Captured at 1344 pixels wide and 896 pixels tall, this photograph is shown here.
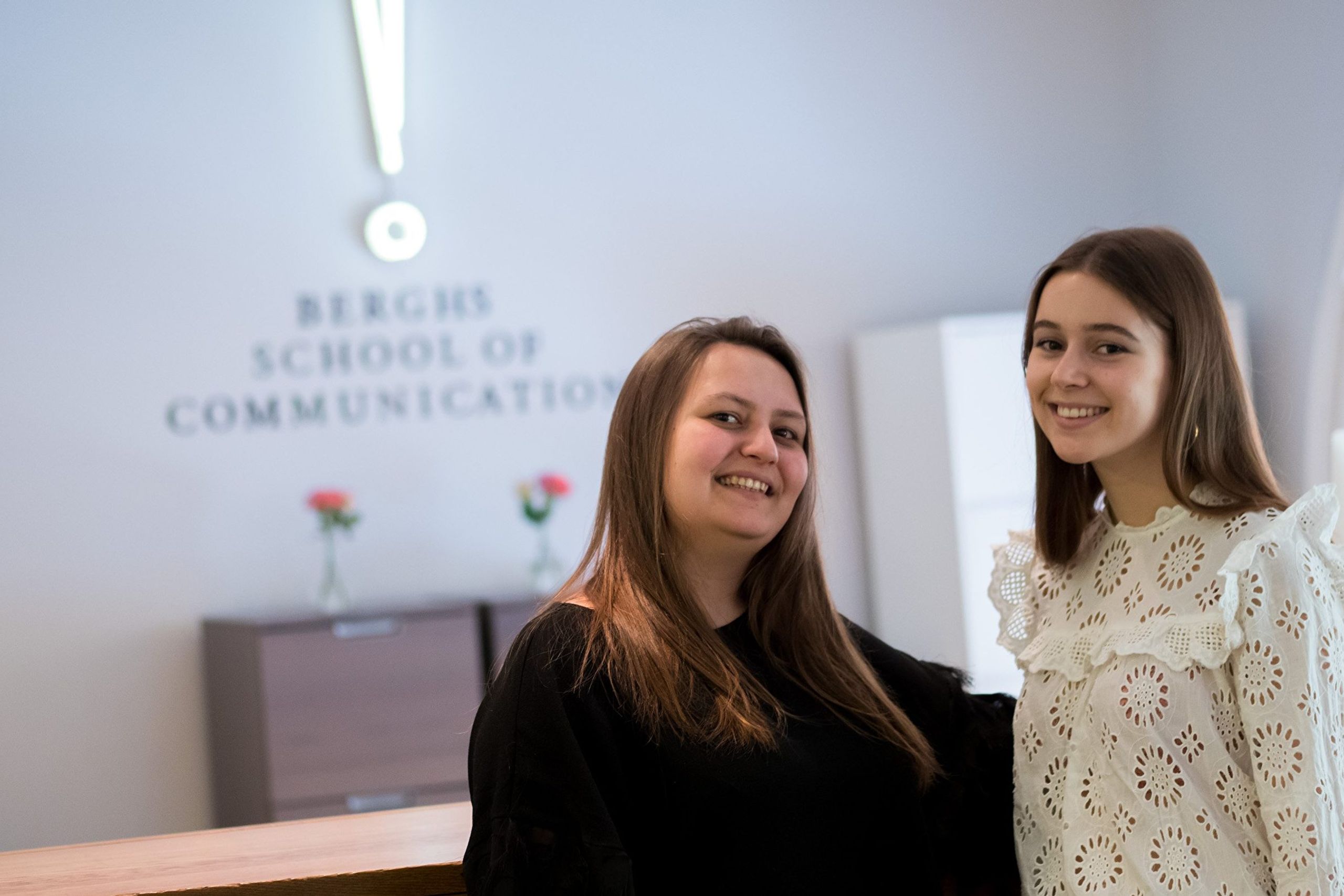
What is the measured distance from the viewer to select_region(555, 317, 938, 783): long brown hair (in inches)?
73.7

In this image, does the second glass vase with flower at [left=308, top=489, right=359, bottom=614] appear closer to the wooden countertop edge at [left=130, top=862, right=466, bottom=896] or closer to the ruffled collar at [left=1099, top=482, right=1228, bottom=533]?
the wooden countertop edge at [left=130, top=862, right=466, bottom=896]

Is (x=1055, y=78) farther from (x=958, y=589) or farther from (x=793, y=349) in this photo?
(x=793, y=349)

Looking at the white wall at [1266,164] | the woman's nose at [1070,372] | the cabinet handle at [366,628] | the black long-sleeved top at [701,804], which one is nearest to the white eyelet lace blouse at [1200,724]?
the black long-sleeved top at [701,804]

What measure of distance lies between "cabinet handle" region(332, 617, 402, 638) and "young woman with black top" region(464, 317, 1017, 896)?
2.95m

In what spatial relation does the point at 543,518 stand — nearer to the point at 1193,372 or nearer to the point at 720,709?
the point at 720,709

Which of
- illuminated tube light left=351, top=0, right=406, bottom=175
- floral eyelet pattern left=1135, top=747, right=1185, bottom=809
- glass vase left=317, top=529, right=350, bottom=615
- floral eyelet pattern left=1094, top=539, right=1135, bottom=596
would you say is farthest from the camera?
glass vase left=317, top=529, right=350, bottom=615

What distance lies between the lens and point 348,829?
211 centimetres

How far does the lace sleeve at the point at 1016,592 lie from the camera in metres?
2.19

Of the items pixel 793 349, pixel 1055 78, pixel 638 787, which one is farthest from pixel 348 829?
pixel 1055 78

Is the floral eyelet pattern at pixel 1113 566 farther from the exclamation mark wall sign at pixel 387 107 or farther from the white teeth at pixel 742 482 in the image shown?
the exclamation mark wall sign at pixel 387 107

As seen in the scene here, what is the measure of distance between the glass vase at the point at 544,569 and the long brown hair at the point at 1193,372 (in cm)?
381

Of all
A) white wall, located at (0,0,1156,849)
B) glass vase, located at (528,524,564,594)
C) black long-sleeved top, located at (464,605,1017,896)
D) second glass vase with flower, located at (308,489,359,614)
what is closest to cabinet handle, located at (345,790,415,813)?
second glass vase with flower, located at (308,489,359,614)

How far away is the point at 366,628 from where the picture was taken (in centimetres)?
493

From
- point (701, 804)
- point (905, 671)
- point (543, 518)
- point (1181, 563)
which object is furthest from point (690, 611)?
point (543, 518)
